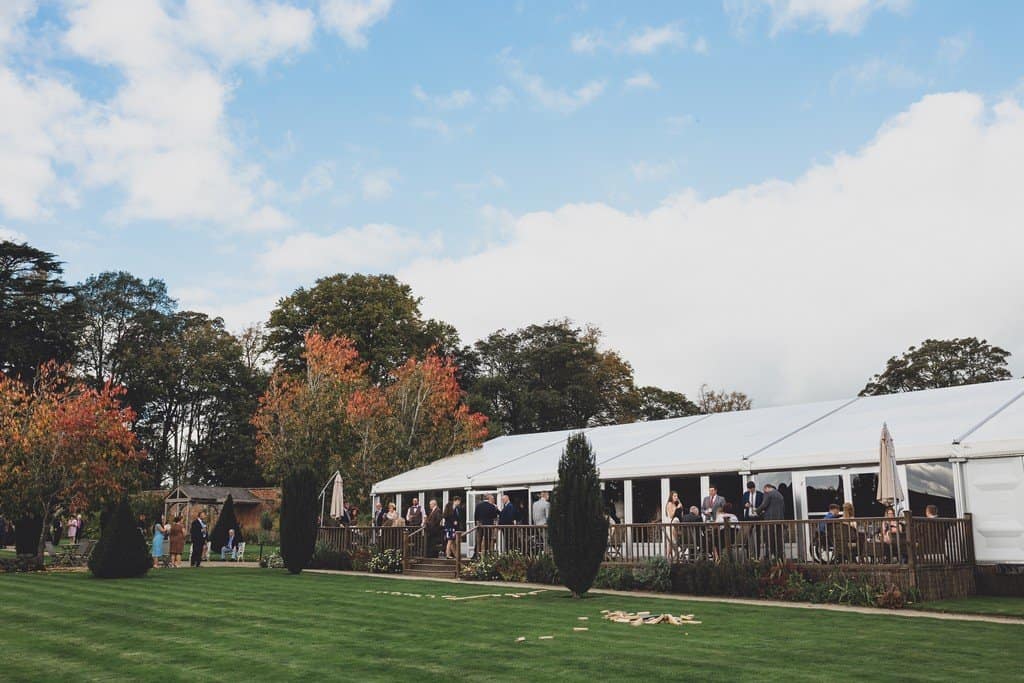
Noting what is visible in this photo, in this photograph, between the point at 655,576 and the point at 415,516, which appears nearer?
the point at 655,576

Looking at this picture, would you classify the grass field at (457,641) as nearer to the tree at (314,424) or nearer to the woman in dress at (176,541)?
the woman in dress at (176,541)

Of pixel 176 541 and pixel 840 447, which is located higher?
pixel 840 447

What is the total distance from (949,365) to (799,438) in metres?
31.6

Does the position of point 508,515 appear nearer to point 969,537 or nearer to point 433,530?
point 433,530

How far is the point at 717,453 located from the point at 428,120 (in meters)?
9.35

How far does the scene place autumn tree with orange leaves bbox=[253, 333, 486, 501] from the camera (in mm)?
31594

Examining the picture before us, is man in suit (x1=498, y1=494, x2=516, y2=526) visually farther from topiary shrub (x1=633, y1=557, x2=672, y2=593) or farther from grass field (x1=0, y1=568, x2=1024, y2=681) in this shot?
grass field (x1=0, y1=568, x2=1024, y2=681)

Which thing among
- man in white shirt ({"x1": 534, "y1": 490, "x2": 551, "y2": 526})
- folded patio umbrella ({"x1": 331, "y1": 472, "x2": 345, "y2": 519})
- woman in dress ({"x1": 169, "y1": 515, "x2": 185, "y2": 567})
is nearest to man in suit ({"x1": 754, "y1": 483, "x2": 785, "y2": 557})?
man in white shirt ({"x1": 534, "y1": 490, "x2": 551, "y2": 526})

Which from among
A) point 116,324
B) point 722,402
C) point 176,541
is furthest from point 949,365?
point 116,324

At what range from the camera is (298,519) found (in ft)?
72.1

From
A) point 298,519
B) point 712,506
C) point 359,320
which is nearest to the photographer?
point 712,506

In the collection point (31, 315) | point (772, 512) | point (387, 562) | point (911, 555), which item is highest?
point (31, 315)

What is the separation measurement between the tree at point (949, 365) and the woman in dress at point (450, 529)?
3147 cm

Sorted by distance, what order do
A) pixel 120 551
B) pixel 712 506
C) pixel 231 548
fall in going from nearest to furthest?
1. pixel 712 506
2. pixel 120 551
3. pixel 231 548
